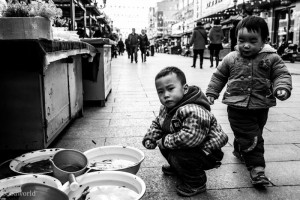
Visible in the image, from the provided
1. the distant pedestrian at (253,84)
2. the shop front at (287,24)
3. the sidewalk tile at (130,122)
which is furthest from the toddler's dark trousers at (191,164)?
the shop front at (287,24)

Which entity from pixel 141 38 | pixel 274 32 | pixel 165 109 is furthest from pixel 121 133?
pixel 274 32

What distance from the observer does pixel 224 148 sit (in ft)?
11.6

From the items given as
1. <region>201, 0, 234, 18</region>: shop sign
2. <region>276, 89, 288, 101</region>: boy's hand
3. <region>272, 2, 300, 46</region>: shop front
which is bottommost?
<region>276, 89, 288, 101</region>: boy's hand

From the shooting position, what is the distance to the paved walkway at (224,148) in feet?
8.13

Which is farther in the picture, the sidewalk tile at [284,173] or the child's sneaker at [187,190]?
the sidewalk tile at [284,173]

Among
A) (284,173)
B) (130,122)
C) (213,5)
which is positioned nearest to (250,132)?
(284,173)

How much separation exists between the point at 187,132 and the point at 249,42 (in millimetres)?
966

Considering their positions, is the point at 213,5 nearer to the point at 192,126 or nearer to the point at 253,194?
the point at 253,194

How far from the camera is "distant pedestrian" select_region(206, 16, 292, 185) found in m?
2.63

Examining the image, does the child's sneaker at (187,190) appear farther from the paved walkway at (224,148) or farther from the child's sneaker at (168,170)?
the child's sneaker at (168,170)

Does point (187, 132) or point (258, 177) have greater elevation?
point (187, 132)

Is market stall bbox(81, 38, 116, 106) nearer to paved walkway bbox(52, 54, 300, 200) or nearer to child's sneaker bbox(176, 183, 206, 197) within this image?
paved walkway bbox(52, 54, 300, 200)

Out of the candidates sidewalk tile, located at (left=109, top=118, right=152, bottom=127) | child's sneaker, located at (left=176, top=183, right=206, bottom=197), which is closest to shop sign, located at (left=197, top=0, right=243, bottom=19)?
sidewalk tile, located at (left=109, top=118, right=152, bottom=127)

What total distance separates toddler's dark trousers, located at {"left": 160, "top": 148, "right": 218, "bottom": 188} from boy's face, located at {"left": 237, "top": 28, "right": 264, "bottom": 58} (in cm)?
93
